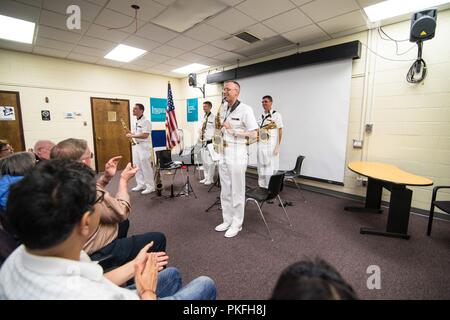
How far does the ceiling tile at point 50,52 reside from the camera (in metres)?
4.46

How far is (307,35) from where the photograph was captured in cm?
387

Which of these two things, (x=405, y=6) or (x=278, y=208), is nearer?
(x=405, y=6)

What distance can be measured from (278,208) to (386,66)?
9.39 ft

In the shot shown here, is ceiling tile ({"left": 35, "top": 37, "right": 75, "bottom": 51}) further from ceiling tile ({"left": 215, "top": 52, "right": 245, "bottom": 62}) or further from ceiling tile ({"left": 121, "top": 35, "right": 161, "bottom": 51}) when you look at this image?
ceiling tile ({"left": 215, "top": 52, "right": 245, "bottom": 62})

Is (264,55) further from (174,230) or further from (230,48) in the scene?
(174,230)

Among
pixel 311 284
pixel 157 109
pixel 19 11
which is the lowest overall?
pixel 311 284

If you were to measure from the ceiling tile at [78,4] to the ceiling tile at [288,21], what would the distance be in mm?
2497

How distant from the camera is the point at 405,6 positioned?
290 centimetres

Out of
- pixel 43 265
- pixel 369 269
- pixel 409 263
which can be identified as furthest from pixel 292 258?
pixel 43 265

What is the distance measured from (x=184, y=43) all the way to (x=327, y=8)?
Answer: 8.45 ft

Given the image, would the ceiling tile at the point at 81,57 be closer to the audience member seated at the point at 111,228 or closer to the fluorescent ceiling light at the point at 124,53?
the fluorescent ceiling light at the point at 124,53

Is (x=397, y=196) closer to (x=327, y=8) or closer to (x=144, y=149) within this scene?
(x=327, y=8)

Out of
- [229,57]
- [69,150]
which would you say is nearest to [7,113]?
[69,150]

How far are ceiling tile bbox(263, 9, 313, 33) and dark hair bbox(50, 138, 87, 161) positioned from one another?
10.6ft
